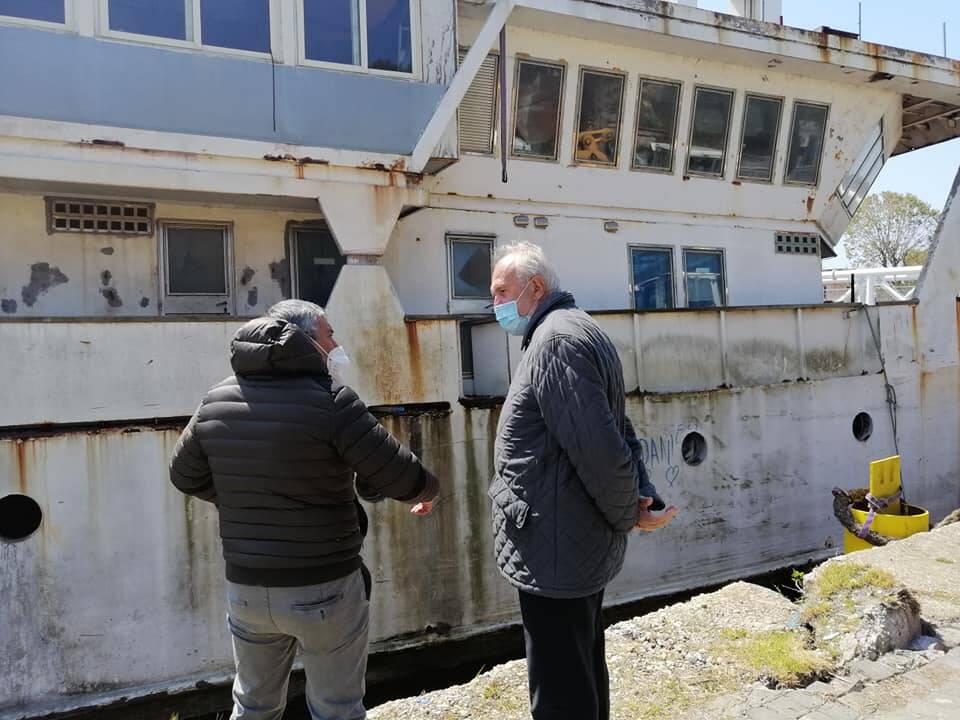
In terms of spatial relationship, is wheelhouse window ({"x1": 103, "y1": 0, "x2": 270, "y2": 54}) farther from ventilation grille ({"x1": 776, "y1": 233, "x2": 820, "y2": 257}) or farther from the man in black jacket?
ventilation grille ({"x1": 776, "y1": 233, "x2": 820, "y2": 257})

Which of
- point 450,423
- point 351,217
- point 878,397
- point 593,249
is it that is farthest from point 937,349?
point 351,217

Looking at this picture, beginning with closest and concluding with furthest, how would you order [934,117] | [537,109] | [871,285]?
[537,109] < [934,117] < [871,285]

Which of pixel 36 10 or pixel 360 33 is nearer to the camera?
pixel 36 10

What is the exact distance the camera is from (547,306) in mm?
2725

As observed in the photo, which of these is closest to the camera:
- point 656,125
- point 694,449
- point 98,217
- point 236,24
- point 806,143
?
point 236,24

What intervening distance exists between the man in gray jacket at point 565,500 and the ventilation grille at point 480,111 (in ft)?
21.1

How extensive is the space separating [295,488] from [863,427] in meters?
9.46

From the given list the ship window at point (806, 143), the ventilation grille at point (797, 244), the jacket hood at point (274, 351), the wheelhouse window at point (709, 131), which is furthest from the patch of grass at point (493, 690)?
the ship window at point (806, 143)

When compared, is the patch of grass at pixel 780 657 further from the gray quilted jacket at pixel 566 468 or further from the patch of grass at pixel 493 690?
the gray quilted jacket at pixel 566 468

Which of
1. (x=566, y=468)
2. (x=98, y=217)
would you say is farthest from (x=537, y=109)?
(x=566, y=468)

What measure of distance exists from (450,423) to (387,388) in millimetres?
730

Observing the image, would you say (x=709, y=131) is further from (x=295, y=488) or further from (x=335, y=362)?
(x=295, y=488)

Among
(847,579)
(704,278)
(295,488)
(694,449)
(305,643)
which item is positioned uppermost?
(704,278)

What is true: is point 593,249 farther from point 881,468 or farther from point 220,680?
point 220,680
